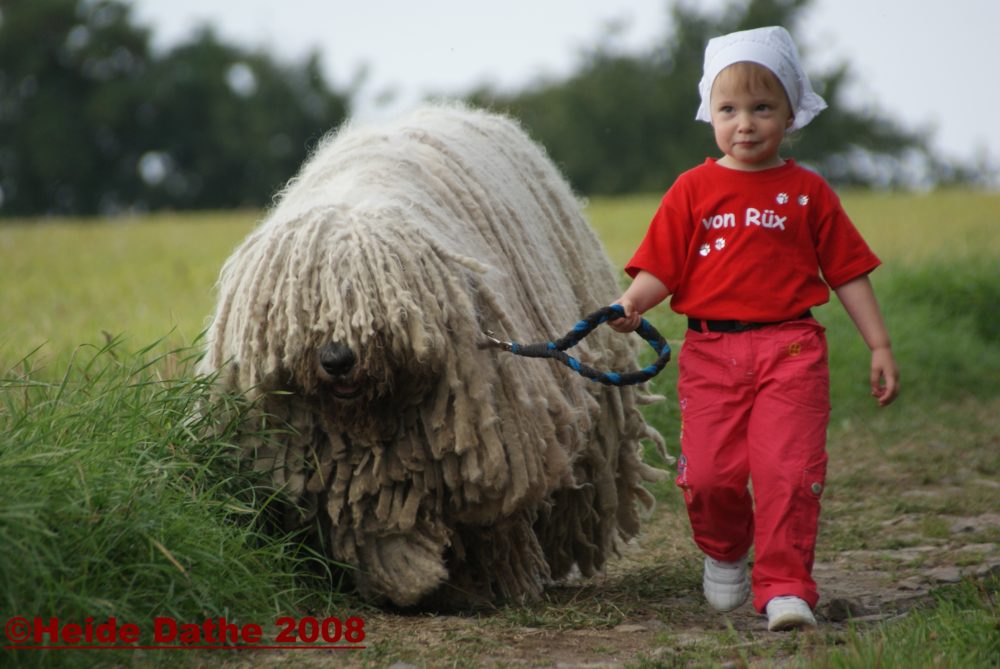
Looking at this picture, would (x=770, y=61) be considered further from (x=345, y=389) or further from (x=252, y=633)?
(x=252, y=633)

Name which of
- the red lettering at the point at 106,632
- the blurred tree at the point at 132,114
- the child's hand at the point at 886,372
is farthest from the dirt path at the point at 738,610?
the blurred tree at the point at 132,114

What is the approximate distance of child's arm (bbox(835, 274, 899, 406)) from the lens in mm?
4207

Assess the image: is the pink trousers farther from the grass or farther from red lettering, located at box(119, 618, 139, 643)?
red lettering, located at box(119, 618, 139, 643)

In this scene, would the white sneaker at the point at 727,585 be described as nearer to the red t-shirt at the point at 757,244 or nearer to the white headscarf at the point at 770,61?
the red t-shirt at the point at 757,244

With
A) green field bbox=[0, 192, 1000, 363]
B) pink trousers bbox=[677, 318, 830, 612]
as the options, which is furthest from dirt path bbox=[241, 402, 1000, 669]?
green field bbox=[0, 192, 1000, 363]

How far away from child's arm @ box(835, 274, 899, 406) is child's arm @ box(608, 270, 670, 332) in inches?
21.9

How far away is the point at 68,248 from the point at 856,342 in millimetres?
9385

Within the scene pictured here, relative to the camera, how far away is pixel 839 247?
4277 mm

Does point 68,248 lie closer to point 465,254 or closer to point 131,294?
point 131,294

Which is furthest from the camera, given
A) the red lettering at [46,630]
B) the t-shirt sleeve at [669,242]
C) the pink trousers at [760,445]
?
the t-shirt sleeve at [669,242]

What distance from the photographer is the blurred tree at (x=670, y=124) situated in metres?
46.5

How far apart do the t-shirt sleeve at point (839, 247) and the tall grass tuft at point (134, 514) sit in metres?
1.82

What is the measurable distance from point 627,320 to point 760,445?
0.55m

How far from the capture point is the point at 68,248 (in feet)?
51.1
